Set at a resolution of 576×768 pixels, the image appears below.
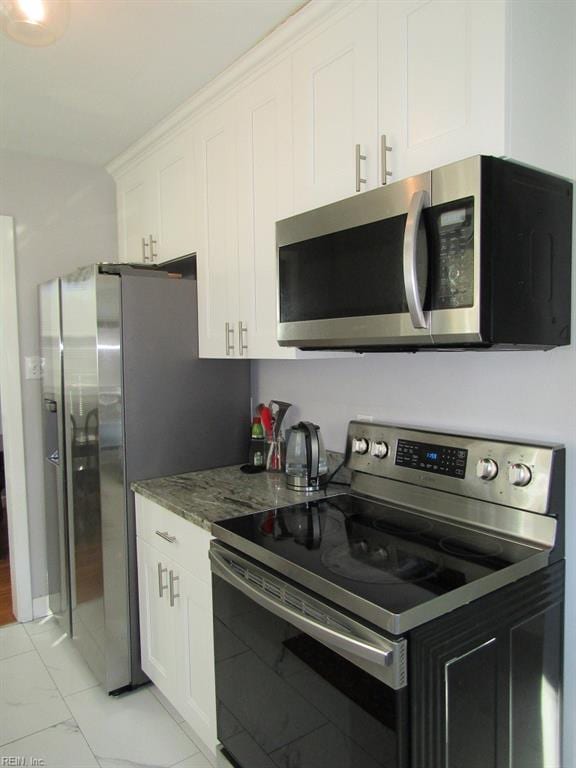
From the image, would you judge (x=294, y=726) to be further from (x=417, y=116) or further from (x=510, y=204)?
(x=417, y=116)

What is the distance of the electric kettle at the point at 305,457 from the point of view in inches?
74.2

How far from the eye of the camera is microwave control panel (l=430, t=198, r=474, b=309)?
43.1 inches

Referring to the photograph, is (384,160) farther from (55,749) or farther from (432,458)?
(55,749)

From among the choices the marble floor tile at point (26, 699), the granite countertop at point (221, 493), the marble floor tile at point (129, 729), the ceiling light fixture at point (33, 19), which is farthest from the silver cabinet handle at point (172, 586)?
the ceiling light fixture at point (33, 19)

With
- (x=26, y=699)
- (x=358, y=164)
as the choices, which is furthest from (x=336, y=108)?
(x=26, y=699)

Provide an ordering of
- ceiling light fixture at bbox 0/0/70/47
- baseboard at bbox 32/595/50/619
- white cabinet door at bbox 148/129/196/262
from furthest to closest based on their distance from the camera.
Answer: baseboard at bbox 32/595/50/619 < white cabinet door at bbox 148/129/196/262 < ceiling light fixture at bbox 0/0/70/47

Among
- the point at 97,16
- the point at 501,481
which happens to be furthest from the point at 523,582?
the point at 97,16

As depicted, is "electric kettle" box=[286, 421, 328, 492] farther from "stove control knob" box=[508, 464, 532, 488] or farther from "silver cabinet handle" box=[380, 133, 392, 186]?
"silver cabinet handle" box=[380, 133, 392, 186]

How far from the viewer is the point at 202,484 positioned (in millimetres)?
2047

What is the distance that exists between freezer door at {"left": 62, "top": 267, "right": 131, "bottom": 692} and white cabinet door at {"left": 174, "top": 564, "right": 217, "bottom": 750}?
39 cm

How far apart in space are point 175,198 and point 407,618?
191 cm

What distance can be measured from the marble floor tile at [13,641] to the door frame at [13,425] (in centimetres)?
7

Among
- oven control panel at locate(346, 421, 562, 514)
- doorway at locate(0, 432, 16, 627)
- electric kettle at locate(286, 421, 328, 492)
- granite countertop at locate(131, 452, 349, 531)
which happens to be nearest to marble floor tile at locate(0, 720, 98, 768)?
granite countertop at locate(131, 452, 349, 531)

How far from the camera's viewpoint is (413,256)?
1126mm
